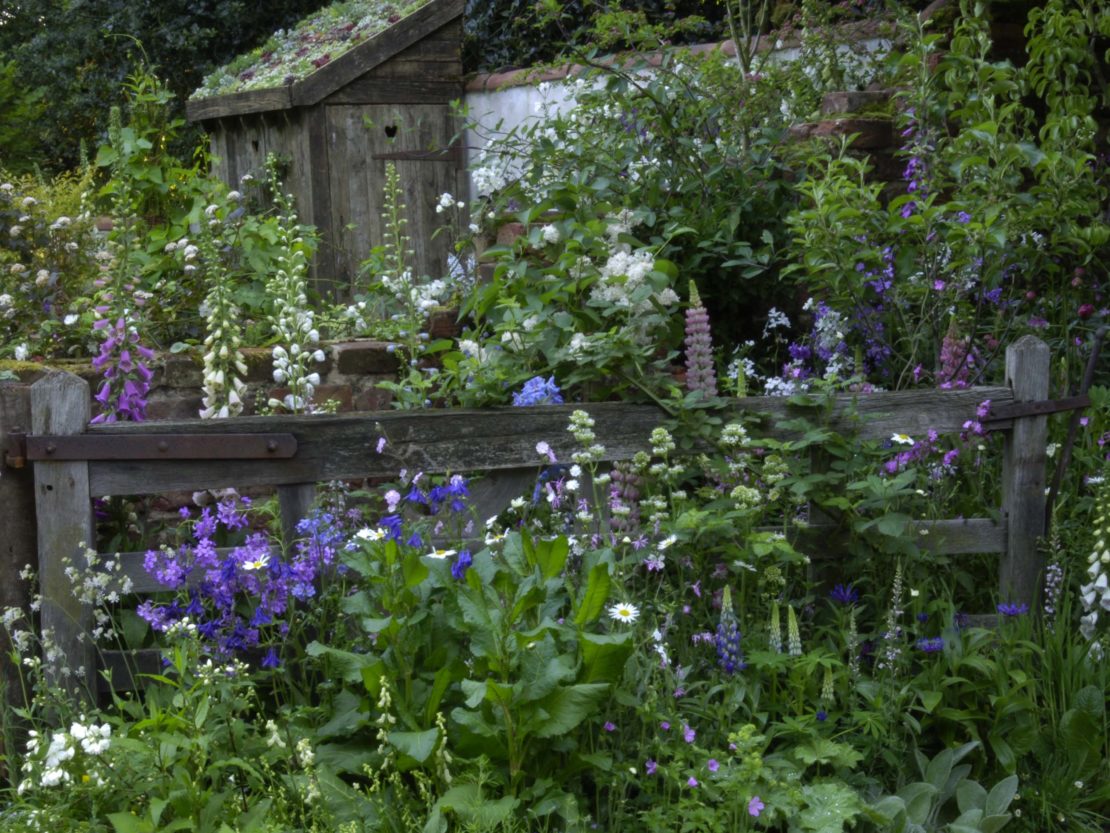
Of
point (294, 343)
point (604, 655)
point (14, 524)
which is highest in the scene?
point (294, 343)

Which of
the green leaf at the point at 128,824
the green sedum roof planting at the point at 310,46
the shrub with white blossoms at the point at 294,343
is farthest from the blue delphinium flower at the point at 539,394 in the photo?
the green sedum roof planting at the point at 310,46

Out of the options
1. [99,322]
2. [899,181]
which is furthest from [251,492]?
[899,181]

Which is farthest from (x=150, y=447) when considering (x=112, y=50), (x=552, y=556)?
(x=112, y=50)

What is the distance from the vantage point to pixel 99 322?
14.7 ft

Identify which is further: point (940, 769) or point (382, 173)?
point (382, 173)

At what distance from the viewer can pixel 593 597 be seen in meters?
3.07

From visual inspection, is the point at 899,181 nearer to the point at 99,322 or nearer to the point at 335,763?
the point at 99,322

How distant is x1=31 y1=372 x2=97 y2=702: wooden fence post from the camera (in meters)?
3.62

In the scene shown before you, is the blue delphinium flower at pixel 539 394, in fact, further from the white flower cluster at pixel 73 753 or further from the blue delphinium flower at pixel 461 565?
the white flower cluster at pixel 73 753

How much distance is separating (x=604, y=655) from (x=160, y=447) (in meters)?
1.49

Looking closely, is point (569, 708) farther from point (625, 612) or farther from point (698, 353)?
point (698, 353)

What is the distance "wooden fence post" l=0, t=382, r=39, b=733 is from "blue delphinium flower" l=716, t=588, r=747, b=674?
1.98 m

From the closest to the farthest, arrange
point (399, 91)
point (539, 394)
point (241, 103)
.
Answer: point (539, 394), point (399, 91), point (241, 103)

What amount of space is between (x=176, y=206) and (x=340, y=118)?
2.57 m
